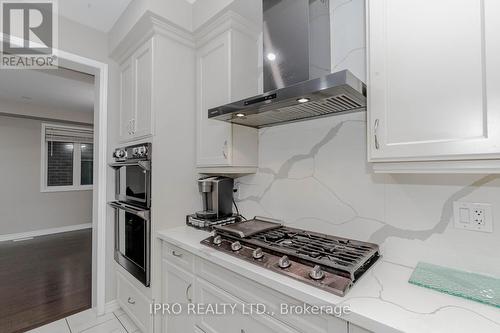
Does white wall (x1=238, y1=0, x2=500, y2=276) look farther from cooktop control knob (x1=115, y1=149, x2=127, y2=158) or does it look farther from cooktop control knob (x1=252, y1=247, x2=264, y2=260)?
cooktop control knob (x1=115, y1=149, x2=127, y2=158)

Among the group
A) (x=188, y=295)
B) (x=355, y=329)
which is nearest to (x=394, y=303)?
(x=355, y=329)

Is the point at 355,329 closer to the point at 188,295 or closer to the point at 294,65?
the point at 188,295

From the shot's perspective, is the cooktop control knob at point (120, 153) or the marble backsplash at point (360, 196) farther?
the cooktop control knob at point (120, 153)

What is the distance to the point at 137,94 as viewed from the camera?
202 centimetres

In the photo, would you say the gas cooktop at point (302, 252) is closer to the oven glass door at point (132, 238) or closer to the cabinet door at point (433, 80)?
the cabinet door at point (433, 80)

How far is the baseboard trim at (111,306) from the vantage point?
2.24 metres

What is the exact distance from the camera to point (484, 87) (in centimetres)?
81

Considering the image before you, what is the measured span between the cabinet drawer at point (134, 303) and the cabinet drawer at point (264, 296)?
77 centimetres

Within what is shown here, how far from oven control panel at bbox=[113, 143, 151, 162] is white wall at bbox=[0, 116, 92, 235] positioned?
413 cm

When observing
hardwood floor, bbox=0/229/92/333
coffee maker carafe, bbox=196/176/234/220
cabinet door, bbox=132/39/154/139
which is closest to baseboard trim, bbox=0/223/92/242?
hardwood floor, bbox=0/229/92/333

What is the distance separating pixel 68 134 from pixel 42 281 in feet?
11.7

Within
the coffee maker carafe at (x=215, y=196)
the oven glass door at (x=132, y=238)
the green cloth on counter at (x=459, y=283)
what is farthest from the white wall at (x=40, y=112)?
the green cloth on counter at (x=459, y=283)

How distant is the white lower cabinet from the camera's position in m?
0.97

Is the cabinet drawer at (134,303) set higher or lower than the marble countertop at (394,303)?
lower
